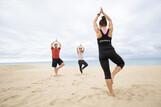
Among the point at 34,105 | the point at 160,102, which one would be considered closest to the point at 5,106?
the point at 34,105

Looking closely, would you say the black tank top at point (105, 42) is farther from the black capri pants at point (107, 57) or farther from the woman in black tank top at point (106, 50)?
the black capri pants at point (107, 57)

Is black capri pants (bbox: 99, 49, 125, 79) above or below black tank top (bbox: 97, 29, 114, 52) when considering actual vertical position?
below

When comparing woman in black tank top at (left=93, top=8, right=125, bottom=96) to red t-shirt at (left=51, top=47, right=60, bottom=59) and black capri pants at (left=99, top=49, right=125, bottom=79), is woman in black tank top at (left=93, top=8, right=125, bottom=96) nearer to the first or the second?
black capri pants at (left=99, top=49, right=125, bottom=79)

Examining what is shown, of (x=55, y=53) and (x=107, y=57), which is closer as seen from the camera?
(x=107, y=57)

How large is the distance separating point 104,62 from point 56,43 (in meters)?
7.03

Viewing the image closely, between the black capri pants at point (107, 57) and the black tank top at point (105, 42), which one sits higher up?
the black tank top at point (105, 42)

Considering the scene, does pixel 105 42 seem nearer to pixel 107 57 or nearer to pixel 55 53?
pixel 107 57

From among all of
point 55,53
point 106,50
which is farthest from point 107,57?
point 55,53

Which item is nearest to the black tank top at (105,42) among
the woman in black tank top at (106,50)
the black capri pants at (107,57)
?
the woman in black tank top at (106,50)

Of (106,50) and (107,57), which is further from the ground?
(106,50)

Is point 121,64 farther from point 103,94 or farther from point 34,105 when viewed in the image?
point 34,105

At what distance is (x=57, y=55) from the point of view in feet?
37.1

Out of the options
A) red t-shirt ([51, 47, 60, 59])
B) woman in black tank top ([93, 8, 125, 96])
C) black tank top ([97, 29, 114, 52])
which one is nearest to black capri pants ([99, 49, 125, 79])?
woman in black tank top ([93, 8, 125, 96])

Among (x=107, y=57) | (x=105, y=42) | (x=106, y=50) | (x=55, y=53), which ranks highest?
(x=55, y=53)
